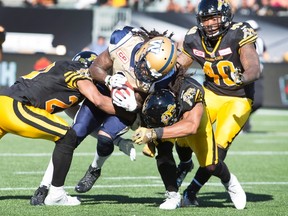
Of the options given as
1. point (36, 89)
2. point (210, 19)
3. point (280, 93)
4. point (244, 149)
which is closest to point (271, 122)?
point (280, 93)

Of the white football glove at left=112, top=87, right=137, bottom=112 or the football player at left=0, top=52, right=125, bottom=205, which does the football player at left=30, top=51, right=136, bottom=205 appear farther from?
the white football glove at left=112, top=87, right=137, bottom=112

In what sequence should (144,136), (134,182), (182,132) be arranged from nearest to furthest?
(144,136)
(182,132)
(134,182)

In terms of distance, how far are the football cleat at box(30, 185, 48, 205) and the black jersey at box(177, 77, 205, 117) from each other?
4.28 feet

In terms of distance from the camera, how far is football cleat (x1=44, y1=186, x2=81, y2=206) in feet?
20.5

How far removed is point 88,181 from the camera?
6.80 m

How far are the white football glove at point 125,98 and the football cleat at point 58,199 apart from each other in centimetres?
86

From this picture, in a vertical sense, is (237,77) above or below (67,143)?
above

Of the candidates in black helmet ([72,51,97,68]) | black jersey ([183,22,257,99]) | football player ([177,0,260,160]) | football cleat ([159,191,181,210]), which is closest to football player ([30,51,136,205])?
black helmet ([72,51,97,68])

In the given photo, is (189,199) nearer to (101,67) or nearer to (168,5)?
(101,67)

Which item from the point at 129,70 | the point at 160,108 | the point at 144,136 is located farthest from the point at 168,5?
the point at 144,136

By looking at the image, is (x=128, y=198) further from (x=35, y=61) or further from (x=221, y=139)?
(x=35, y=61)

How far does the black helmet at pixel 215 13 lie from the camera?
269 inches

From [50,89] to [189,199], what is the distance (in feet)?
4.93

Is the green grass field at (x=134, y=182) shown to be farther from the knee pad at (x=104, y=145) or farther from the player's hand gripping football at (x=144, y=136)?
the player's hand gripping football at (x=144, y=136)
